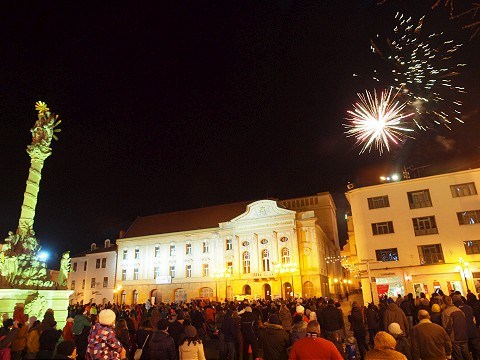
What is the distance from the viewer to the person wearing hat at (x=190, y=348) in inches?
242

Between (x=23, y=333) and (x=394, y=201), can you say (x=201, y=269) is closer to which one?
(x=394, y=201)

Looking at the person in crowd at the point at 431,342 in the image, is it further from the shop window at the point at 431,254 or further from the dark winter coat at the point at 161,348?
the shop window at the point at 431,254

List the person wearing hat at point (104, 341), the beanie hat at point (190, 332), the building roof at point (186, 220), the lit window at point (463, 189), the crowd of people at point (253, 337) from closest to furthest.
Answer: the crowd of people at point (253, 337) → the person wearing hat at point (104, 341) → the beanie hat at point (190, 332) → the lit window at point (463, 189) → the building roof at point (186, 220)

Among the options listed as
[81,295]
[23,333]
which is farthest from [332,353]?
[81,295]

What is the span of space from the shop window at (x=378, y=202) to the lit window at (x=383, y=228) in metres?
1.53

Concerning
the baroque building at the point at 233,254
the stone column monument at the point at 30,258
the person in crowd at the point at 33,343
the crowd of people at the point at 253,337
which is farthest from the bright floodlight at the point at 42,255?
the baroque building at the point at 233,254

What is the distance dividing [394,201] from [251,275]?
776 inches

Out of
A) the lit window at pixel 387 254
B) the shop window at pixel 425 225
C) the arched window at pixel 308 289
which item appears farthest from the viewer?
the arched window at pixel 308 289

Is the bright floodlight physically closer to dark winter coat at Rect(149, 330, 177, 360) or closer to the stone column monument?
the stone column monument

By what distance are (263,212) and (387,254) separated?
1772 centimetres

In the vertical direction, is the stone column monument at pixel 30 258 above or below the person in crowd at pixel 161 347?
above

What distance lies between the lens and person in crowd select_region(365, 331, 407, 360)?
432 centimetres

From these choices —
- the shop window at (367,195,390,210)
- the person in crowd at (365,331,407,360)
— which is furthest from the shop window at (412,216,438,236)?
the person in crowd at (365,331,407,360)

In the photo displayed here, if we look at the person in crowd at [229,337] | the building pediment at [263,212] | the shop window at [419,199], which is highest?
the building pediment at [263,212]
